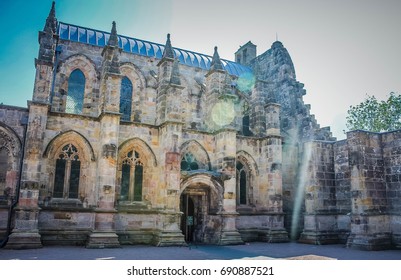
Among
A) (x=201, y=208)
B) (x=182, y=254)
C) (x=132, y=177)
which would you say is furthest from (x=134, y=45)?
(x=182, y=254)

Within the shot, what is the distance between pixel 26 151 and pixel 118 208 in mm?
→ 4295

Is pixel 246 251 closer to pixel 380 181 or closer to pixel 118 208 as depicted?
pixel 118 208

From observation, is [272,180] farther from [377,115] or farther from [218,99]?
[377,115]

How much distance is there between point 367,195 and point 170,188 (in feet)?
26.6

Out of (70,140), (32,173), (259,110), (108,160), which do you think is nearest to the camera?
(32,173)

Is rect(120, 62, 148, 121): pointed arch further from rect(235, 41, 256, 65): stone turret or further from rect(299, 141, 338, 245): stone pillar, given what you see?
rect(235, 41, 256, 65): stone turret

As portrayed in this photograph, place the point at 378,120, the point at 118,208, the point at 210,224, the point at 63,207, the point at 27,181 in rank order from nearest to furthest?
the point at 27,181 → the point at 63,207 → the point at 118,208 → the point at 210,224 → the point at 378,120

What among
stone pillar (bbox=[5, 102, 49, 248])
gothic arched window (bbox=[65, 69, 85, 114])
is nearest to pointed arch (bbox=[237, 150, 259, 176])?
gothic arched window (bbox=[65, 69, 85, 114])

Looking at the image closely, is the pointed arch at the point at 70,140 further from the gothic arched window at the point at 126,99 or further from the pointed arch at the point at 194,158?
the gothic arched window at the point at 126,99

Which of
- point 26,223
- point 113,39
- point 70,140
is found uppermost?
point 113,39

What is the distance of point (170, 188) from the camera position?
1398cm

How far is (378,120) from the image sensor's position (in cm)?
2744
